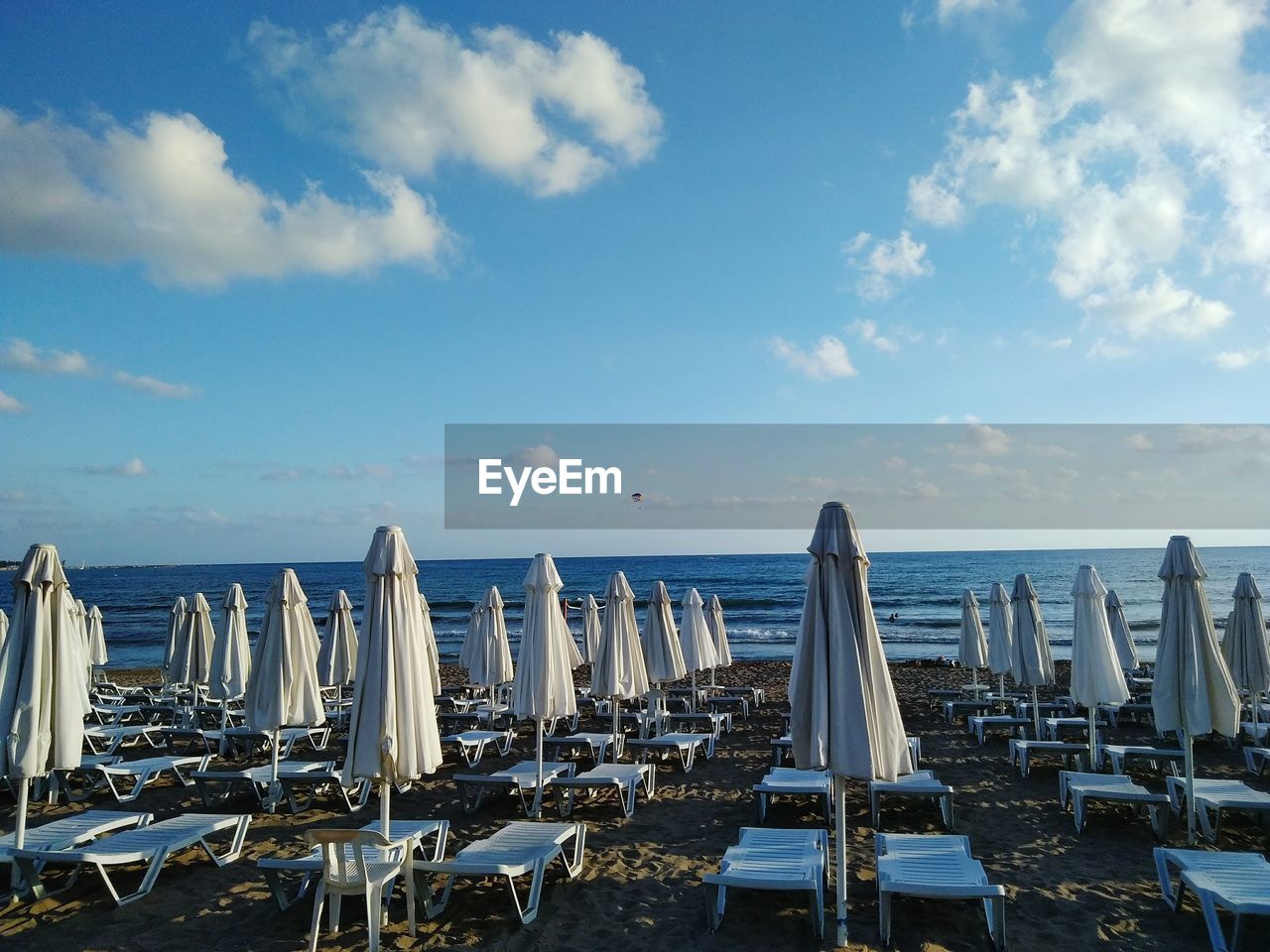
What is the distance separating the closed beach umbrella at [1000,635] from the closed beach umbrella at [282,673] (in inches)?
395

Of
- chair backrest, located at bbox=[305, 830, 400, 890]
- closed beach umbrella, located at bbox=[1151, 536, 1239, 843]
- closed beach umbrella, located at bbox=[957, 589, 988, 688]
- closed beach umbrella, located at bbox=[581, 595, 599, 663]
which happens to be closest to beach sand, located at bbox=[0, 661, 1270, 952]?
chair backrest, located at bbox=[305, 830, 400, 890]

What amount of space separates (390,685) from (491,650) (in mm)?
8310

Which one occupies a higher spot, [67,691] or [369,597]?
[369,597]

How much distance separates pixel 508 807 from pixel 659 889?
115 inches

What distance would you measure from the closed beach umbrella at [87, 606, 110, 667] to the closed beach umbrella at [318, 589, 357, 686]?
812 cm

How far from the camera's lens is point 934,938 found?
5016 mm

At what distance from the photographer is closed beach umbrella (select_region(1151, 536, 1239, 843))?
673 cm

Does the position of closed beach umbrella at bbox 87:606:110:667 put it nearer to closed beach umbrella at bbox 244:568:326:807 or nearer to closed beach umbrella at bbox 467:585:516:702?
closed beach umbrella at bbox 467:585:516:702

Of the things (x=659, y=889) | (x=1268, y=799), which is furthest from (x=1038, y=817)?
(x=659, y=889)

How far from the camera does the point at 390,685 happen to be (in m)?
5.51

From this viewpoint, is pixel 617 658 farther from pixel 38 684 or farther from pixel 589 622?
pixel 589 622

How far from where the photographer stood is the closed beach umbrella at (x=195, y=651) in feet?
41.2

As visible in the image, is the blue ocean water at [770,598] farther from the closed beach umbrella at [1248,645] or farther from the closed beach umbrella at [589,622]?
the closed beach umbrella at [1248,645]

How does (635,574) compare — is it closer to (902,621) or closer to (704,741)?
(902,621)
